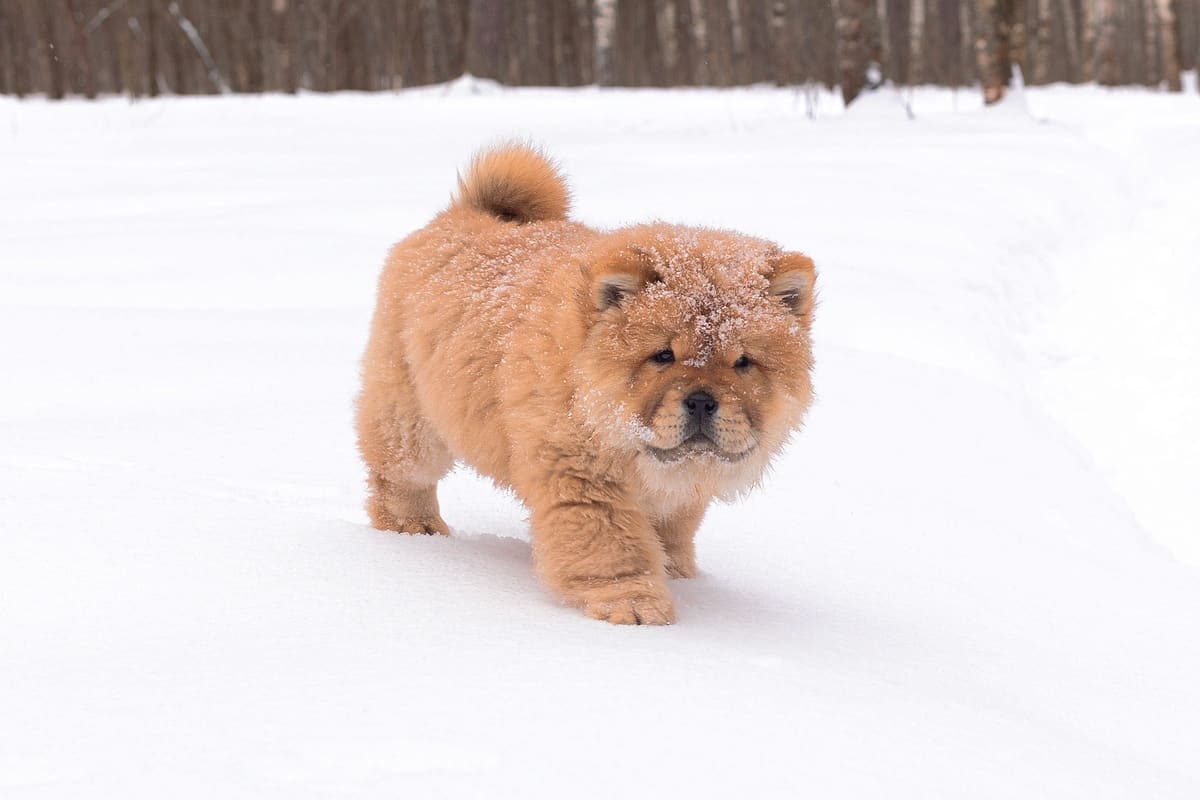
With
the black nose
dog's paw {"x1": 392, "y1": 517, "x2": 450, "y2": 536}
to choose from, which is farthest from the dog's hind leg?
the black nose

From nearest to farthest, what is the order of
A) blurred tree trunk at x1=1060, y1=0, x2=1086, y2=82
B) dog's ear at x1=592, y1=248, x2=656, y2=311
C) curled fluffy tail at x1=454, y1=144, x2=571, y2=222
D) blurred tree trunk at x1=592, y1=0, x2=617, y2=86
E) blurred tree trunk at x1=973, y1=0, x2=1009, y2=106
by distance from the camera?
dog's ear at x1=592, y1=248, x2=656, y2=311
curled fluffy tail at x1=454, y1=144, x2=571, y2=222
blurred tree trunk at x1=973, y1=0, x2=1009, y2=106
blurred tree trunk at x1=592, y1=0, x2=617, y2=86
blurred tree trunk at x1=1060, y1=0, x2=1086, y2=82

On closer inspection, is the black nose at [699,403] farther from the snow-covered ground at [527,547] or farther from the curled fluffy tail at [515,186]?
the curled fluffy tail at [515,186]

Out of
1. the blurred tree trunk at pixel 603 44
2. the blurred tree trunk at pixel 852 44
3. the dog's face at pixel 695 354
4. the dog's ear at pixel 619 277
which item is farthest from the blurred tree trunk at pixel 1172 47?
the dog's ear at pixel 619 277

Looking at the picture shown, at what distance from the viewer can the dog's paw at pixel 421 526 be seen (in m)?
3.71

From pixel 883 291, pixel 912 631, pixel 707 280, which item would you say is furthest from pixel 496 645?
pixel 883 291

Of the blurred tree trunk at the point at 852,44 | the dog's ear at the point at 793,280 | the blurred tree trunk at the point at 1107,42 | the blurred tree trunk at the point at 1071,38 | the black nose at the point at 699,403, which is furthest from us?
the blurred tree trunk at the point at 1071,38

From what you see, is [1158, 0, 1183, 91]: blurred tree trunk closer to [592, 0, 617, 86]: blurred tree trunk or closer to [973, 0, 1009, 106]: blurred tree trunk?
[973, 0, 1009, 106]: blurred tree trunk

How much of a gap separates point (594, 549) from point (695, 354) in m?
0.53

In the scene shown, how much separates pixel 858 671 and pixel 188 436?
2.63 meters

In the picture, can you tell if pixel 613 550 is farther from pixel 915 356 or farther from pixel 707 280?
pixel 915 356

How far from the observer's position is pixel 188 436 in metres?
4.33

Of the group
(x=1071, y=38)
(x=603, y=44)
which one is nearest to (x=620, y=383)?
(x=603, y=44)

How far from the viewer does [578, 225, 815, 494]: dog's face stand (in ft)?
9.33

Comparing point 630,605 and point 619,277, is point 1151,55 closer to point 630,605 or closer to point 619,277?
point 619,277
